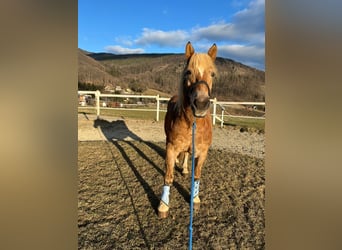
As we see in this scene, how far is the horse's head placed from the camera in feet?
6.31

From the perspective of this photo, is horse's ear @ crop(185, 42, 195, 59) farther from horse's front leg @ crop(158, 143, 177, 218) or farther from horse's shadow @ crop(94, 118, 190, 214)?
horse's shadow @ crop(94, 118, 190, 214)

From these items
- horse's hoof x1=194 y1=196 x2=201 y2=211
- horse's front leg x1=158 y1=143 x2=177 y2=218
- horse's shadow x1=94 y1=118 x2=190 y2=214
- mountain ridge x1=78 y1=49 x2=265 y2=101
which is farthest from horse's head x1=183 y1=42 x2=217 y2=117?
horse's shadow x1=94 y1=118 x2=190 y2=214

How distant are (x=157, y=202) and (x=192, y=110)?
181 centimetres

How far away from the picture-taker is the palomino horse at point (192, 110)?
1971 mm

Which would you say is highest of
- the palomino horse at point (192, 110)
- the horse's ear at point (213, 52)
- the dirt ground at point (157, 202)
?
the horse's ear at point (213, 52)

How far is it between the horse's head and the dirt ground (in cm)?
147

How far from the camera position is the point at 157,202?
10.9 feet

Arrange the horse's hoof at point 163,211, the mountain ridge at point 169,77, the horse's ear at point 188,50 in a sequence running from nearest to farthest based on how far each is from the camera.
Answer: the horse's ear at point 188,50 < the mountain ridge at point 169,77 < the horse's hoof at point 163,211

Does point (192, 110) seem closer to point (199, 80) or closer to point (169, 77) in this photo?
point (199, 80)

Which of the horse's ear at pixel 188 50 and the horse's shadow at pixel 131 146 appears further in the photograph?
the horse's shadow at pixel 131 146

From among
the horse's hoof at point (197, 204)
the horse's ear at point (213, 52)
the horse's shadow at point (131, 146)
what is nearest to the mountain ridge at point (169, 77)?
the horse's ear at point (213, 52)

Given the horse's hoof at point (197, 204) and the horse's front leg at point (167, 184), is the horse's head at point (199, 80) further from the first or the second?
the horse's hoof at point (197, 204)
